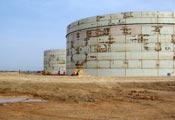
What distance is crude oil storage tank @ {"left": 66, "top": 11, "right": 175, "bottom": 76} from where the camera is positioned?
27.2m

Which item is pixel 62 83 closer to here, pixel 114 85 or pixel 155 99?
pixel 114 85

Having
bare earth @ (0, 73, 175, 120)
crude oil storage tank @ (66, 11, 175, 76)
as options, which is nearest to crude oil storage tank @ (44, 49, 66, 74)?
crude oil storage tank @ (66, 11, 175, 76)

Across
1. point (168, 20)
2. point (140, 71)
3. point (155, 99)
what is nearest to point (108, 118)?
point (155, 99)

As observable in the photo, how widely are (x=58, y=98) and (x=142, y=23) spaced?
1578 cm

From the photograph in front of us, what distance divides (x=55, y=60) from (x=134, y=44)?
112 ft

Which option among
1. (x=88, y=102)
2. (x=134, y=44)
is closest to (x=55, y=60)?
(x=134, y=44)

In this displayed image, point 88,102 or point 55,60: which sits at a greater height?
point 55,60

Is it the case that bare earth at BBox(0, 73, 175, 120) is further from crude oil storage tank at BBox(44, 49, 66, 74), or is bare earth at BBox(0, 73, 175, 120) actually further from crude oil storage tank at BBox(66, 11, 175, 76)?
crude oil storage tank at BBox(44, 49, 66, 74)

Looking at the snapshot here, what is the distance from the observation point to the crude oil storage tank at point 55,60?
5762cm

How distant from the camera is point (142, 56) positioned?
27.2m

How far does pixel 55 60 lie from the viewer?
195ft

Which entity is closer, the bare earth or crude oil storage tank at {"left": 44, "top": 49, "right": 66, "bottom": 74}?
the bare earth

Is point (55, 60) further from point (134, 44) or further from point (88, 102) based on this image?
point (88, 102)

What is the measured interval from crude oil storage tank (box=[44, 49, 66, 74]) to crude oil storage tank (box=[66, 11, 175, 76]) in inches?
1140
